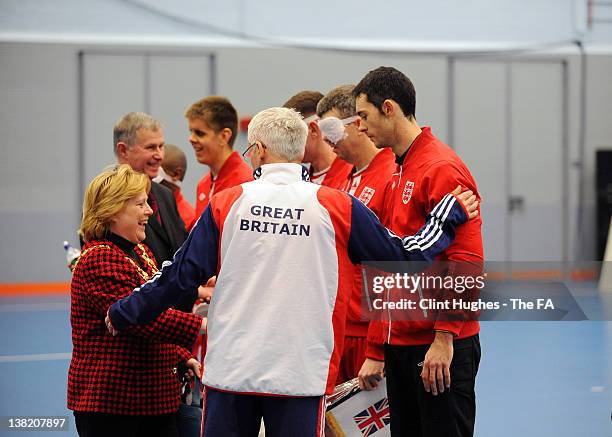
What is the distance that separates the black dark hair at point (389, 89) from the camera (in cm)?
347

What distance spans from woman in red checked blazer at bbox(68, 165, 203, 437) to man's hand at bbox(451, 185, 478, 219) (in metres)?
1.04

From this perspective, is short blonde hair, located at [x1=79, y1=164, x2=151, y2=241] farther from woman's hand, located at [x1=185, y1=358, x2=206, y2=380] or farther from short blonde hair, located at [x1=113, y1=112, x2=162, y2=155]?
short blonde hair, located at [x1=113, y1=112, x2=162, y2=155]

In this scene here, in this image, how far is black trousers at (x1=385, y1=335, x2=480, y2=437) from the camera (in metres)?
3.30

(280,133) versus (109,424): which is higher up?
(280,133)

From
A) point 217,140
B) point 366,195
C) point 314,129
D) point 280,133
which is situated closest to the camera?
point 280,133

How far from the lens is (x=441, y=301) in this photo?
3273 mm

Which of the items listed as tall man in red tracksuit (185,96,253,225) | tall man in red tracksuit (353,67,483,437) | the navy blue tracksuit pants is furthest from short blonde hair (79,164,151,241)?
tall man in red tracksuit (185,96,253,225)

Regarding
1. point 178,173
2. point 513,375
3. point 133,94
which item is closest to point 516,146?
point 133,94

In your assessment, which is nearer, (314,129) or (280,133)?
(280,133)

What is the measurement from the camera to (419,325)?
3346 mm

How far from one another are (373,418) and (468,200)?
100 cm

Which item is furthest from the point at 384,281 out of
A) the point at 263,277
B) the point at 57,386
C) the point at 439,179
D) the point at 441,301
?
the point at 57,386

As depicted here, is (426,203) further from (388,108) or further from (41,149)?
(41,149)

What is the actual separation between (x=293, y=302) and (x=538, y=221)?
1065 centimetres
